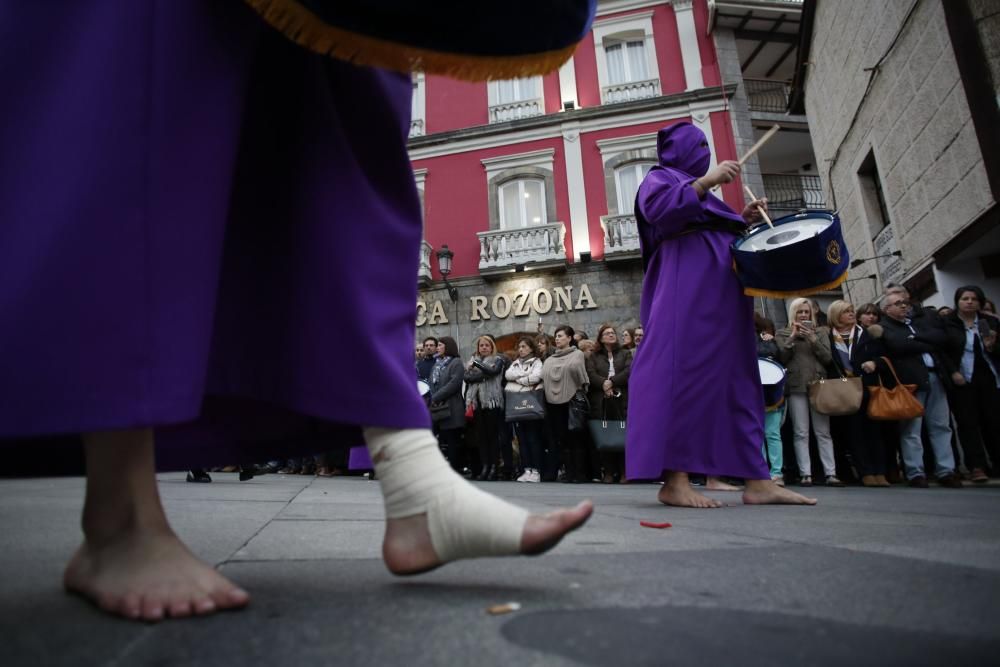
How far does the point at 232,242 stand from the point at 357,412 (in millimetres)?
367

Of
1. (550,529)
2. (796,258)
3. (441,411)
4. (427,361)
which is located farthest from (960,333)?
(550,529)

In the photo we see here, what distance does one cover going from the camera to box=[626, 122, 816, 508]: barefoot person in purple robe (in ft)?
8.00

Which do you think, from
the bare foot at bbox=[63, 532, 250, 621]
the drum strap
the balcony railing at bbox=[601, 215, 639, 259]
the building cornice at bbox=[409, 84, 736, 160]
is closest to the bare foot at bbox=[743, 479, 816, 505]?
the drum strap

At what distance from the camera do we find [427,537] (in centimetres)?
86

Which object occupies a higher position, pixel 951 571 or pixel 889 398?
pixel 889 398

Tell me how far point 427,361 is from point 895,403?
4353 mm

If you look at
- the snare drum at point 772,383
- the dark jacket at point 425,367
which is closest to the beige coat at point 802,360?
the snare drum at point 772,383

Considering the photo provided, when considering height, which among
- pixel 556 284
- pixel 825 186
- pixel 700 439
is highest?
pixel 825 186

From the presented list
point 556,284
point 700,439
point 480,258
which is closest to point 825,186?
point 556,284

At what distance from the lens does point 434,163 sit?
43.0ft

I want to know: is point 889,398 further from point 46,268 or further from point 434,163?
point 434,163

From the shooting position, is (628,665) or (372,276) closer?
(628,665)

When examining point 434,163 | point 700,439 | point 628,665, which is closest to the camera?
point 628,665

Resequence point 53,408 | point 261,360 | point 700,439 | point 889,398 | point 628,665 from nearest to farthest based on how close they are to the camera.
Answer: point 628,665 → point 53,408 → point 261,360 → point 700,439 → point 889,398
